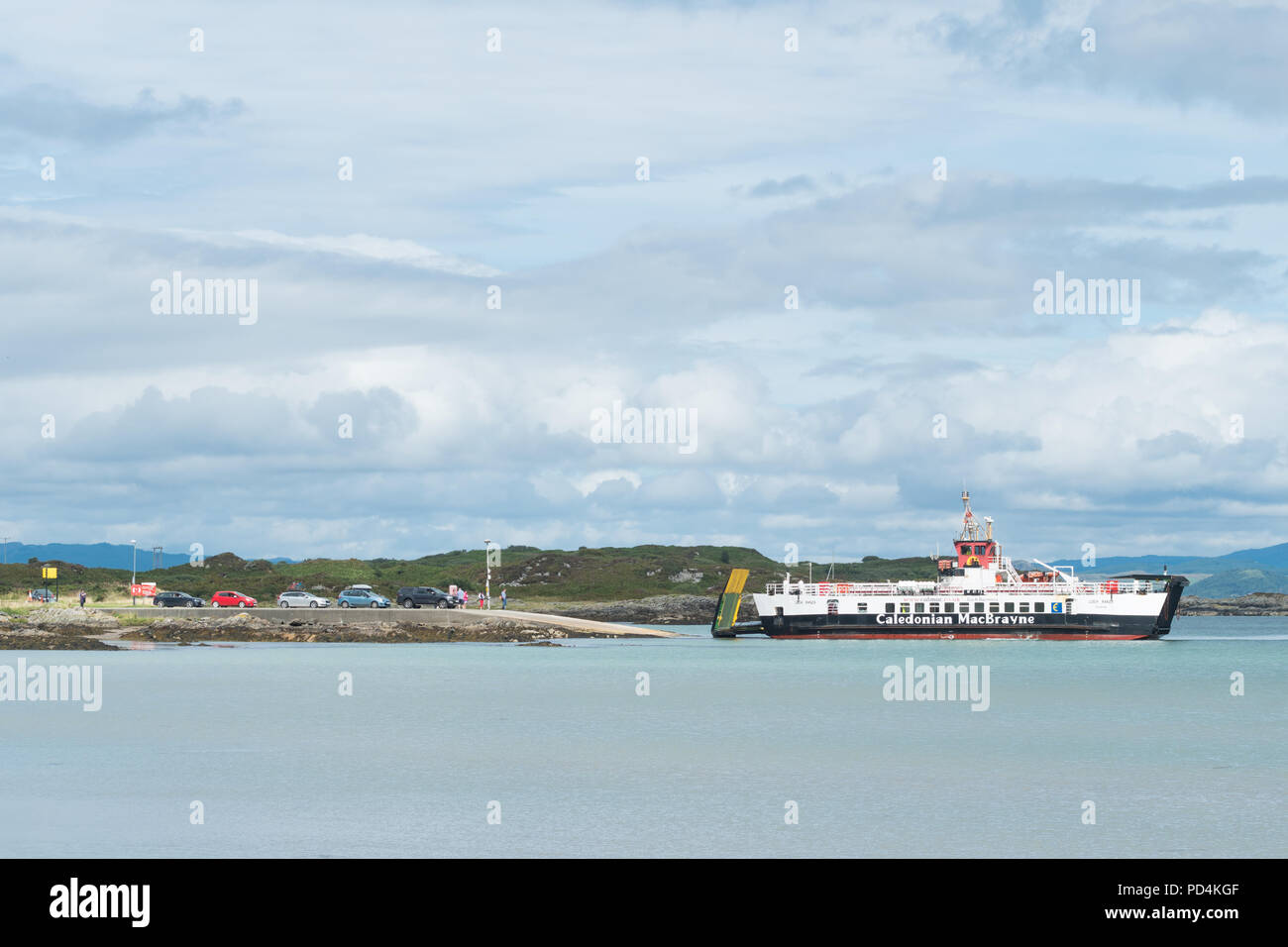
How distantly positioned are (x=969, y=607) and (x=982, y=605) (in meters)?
0.95

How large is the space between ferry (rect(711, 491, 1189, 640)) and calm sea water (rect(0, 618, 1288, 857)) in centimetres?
2573

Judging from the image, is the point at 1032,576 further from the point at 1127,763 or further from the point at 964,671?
the point at 1127,763

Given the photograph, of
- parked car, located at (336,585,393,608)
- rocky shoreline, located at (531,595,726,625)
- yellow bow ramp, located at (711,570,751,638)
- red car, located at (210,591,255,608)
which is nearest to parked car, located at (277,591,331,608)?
parked car, located at (336,585,393,608)

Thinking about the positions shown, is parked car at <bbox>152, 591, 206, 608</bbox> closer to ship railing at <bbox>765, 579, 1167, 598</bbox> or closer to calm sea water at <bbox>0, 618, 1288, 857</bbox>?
calm sea water at <bbox>0, 618, 1288, 857</bbox>

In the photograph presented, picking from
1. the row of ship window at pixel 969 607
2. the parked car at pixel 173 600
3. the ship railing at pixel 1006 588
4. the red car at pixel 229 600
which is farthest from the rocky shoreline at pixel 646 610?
the row of ship window at pixel 969 607

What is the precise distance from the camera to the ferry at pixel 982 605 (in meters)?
99.7

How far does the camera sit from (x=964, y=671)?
75250 mm

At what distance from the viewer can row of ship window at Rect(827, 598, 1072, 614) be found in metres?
99.9

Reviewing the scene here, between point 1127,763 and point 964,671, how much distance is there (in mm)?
35246

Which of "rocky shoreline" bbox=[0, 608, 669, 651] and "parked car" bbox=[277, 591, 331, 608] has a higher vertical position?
"parked car" bbox=[277, 591, 331, 608]

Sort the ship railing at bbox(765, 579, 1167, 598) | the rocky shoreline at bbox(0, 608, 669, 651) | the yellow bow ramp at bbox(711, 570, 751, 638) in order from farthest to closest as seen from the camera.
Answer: the yellow bow ramp at bbox(711, 570, 751, 638) → the ship railing at bbox(765, 579, 1167, 598) → the rocky shoreline at bbox(0, 608, 669, 651)

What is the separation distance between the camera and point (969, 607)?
10038 cm

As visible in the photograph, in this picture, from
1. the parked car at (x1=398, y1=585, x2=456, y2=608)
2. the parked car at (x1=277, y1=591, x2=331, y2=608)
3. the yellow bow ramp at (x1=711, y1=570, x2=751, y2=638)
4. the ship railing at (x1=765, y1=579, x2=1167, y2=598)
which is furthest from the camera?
the yellow bow ramp at (x1=711, y1=570, x2=751, y2=638)
